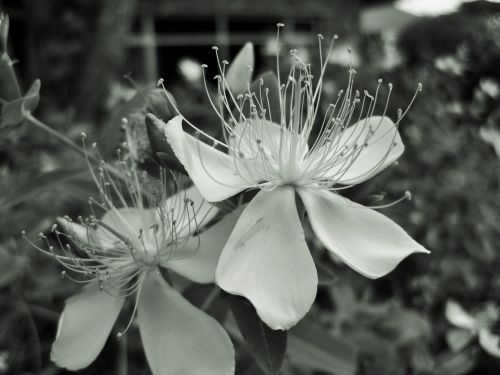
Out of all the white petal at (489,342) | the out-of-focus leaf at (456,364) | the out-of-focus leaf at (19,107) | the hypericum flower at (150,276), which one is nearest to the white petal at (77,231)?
the hypericum flower at (150,276)

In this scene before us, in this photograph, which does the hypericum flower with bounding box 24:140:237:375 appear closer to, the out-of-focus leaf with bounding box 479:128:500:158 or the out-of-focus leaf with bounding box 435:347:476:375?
the out-of-focus leaf with bounding box 435:347:476:375

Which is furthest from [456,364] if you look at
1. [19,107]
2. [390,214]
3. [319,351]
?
[19,107]

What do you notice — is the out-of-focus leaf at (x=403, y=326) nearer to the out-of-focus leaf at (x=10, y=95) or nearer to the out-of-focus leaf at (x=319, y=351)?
the out-of-focus leaf at (x=319, y=351)

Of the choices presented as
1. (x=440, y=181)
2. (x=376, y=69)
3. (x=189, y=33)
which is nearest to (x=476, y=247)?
(x=440, y=181)

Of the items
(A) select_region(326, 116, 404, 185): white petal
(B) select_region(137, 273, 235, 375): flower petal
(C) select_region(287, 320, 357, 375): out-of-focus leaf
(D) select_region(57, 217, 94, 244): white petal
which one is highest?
(A) select_region(326, 116, 404, 185): white petal

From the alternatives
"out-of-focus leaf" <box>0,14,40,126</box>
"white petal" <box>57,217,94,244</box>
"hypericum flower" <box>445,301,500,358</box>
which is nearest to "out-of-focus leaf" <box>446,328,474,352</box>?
"hypericum flower" <box>445,301,500,358</box>
